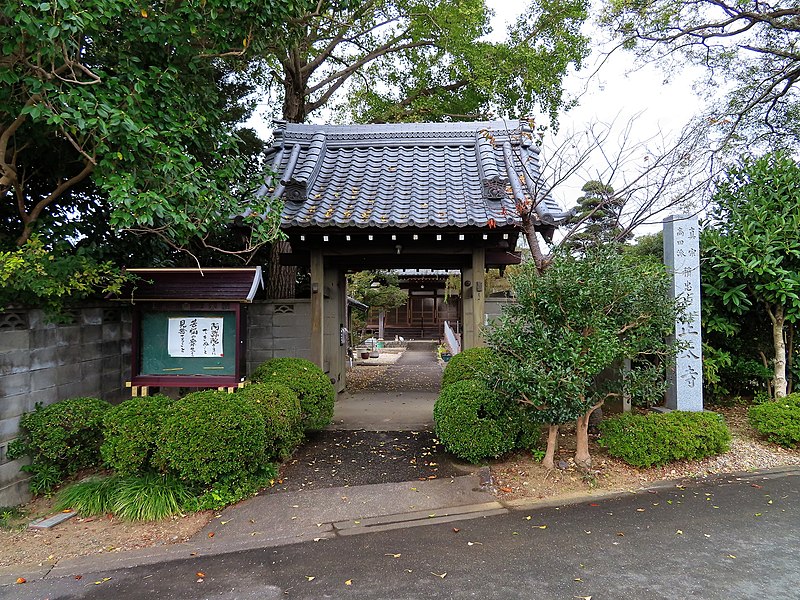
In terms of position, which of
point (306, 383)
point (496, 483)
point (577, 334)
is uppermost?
point (577, 334)

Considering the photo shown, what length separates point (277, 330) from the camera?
8.09m

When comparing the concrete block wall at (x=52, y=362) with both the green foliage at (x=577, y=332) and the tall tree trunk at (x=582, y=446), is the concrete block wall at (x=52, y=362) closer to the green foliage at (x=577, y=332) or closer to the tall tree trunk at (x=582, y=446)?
the green foliage at (x=577, y=332)

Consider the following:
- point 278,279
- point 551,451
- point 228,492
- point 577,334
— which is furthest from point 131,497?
point 278,279

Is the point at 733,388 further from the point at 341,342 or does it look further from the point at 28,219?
the point at 28,219

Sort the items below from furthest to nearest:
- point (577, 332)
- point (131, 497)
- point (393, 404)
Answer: point (393, 404) → point (577, 332) → point (131, 497)

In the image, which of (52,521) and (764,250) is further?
(764,250)

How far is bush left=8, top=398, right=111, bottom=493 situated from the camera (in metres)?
4.59

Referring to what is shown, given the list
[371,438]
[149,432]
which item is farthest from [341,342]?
[149,432]

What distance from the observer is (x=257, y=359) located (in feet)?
26.5

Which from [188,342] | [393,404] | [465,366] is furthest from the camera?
[393,404]

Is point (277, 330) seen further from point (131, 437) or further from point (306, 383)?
point (131, 437)

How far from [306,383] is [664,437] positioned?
4297mm

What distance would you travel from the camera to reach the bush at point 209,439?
419cm

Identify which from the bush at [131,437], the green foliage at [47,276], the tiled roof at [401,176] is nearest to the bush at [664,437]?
the tiled roof at [401,176]
